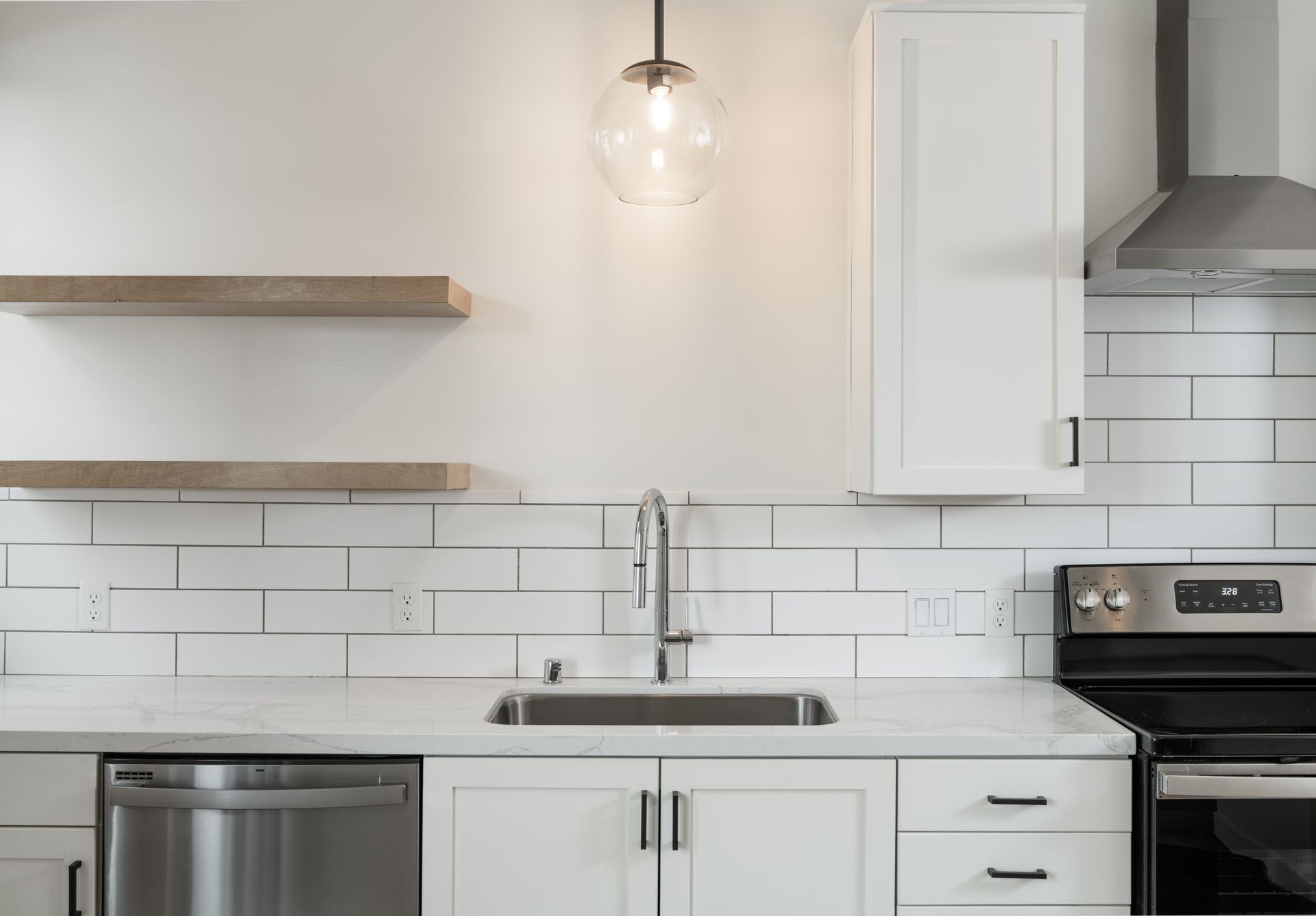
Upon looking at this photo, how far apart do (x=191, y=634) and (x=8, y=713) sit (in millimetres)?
413

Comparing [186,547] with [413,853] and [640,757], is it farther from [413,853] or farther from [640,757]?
[640,757]

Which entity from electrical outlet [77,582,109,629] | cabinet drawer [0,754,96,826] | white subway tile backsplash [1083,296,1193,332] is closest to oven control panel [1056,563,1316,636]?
white subway tile backsplash [1083,296,1193,332]

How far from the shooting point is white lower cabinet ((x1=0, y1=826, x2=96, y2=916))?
1.69m

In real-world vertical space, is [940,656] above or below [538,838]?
above

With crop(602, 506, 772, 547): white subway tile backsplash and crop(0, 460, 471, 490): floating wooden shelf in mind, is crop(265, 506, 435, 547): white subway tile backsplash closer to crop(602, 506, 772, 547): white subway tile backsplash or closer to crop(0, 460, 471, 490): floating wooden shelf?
crop(0, 460, 471, 490): floating wooden shelf

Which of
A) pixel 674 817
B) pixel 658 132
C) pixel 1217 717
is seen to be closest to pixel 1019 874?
pixel 1217 717

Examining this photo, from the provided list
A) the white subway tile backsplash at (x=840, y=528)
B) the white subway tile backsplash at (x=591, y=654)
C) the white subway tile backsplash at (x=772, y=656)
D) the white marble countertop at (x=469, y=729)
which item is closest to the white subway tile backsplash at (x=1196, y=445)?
the white subway tile backsplash at (x=840, y=528)

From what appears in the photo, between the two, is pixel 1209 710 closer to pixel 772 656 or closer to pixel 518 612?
pixel 772 656

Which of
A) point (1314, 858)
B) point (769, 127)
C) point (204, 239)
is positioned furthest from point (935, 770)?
point (204, 239)

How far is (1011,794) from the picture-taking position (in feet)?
5.58

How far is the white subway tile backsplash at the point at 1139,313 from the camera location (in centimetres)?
220

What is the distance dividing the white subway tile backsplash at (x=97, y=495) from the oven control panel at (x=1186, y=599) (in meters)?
2.08

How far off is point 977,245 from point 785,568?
0.83 meters

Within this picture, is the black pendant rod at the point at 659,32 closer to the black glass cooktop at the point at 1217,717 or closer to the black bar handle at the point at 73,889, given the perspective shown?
the black glass cooktop at the point at 1217,717
